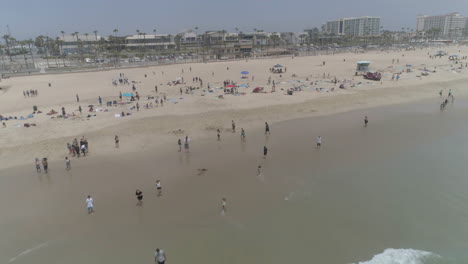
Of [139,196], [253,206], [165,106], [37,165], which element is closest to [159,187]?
[139,196]

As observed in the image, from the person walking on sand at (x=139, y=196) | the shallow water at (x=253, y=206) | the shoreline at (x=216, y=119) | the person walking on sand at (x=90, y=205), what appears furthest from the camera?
the shoreline at (x=216, y=119)

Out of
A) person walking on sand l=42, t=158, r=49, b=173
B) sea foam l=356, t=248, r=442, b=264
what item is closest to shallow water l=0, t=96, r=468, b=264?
sea foam l=356, t=248, r=442, b=264

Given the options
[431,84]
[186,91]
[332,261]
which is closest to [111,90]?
[186,91]

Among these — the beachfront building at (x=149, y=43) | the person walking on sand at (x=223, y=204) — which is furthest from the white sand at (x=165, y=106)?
the beachfront building at (x=149, y=43)

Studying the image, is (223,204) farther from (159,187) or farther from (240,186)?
(159,187)

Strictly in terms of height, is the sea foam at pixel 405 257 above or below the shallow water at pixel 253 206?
below

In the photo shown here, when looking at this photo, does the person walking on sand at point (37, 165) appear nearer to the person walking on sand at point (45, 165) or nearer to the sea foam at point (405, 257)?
the person walking on sand at point (45, 165)

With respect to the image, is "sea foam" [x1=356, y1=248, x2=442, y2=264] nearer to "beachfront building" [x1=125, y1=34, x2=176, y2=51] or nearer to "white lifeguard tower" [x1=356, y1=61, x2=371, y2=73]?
"white lifeguard tower" [x1=356, y1=61, x2=371, y2=73]
